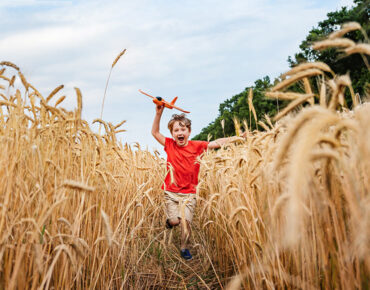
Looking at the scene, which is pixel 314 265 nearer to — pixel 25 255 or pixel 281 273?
pixel 281 273

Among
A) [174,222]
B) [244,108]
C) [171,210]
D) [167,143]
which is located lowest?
[174,222]

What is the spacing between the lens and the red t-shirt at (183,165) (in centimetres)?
400

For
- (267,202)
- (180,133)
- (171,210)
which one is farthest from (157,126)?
(267,202)

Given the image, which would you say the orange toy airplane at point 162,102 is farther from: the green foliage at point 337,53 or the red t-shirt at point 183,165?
the green foliage at point 337,53

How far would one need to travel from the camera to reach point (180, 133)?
4.14 metres

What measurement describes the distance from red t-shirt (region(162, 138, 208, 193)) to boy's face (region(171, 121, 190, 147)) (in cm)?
9

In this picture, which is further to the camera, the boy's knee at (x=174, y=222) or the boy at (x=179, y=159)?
the boy at (x=179, y=159)

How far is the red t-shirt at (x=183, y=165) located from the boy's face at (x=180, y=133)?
92mm

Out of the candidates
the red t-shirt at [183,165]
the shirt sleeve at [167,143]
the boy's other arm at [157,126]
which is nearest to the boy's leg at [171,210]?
the red t-shirt at [183,165]

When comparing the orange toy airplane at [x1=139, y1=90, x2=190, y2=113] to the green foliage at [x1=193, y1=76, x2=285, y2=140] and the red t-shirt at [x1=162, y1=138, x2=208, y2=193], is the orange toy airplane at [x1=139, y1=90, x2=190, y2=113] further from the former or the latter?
the green foliage at [x1=193, y1=76, x2=285, y2=140]

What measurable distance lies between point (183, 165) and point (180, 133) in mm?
396

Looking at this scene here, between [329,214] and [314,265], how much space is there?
0.30 m

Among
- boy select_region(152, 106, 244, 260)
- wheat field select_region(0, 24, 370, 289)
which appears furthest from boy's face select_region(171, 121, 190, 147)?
wheat field select_region(0, 24, 370, 289)

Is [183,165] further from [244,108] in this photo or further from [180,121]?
[244,108]
